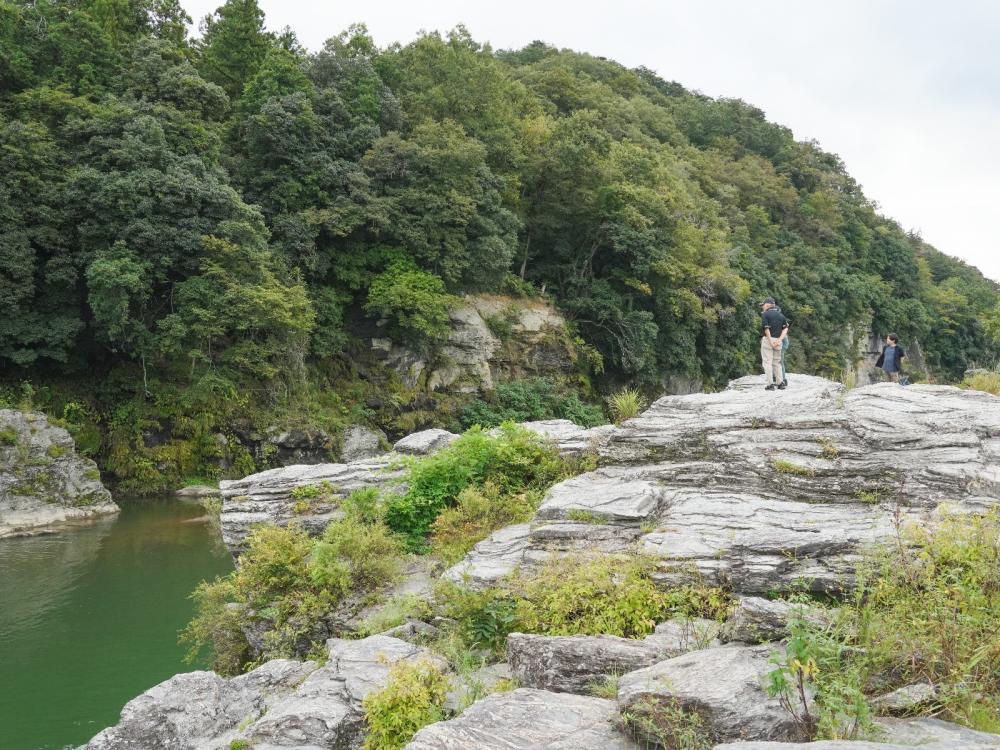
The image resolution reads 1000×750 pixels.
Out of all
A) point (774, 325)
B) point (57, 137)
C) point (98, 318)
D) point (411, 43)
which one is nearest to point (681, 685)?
point (774, 325)

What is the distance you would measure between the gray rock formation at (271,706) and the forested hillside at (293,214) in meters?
17.4

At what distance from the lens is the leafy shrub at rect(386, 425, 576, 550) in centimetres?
932

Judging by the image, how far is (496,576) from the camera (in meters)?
7.14

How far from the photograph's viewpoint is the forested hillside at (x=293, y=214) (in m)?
22.5

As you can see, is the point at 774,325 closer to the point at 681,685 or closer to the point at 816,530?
the point at 816,530

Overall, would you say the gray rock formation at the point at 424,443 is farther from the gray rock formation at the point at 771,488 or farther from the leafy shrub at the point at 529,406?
the leafy shrub at the point at 529,406

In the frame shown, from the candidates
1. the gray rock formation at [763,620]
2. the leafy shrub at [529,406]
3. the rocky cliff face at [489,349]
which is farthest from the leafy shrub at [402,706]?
the rocky cliff face at [489,349]

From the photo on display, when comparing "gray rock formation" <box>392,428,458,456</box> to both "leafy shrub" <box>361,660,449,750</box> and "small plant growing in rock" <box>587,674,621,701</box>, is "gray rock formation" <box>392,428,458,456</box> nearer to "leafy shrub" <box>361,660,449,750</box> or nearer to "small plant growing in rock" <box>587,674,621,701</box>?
"leafy shrub" <box>361,660,449,750</box>

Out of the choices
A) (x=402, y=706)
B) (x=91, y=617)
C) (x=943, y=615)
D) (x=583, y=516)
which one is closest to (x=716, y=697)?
(x=943, y=615)

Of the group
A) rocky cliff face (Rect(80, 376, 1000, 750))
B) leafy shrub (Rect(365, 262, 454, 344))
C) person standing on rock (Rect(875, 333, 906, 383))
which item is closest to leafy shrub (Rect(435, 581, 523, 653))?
rocky cliff face (Rect(80, 376, 1000, 750))

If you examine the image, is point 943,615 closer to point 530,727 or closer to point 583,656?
point 583,656

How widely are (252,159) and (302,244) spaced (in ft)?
15.3

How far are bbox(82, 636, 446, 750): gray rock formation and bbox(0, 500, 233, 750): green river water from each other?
2.70m

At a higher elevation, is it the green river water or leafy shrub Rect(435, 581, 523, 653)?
leafy shrub Rect(435, 581, 523, 653)
